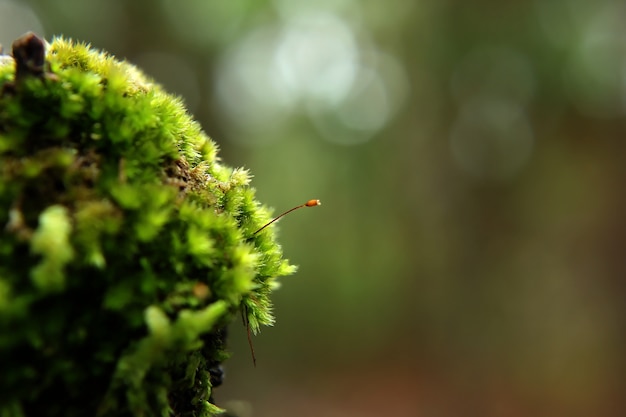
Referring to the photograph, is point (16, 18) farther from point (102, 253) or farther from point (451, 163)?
point (451, 163)

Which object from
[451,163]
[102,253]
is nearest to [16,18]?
[102,253]

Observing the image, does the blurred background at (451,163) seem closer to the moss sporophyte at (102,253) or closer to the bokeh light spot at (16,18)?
the bokeh light spot at (16,18)

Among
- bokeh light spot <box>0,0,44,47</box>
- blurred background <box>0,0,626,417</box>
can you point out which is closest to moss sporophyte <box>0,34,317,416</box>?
blurred background <box>0,0,626,417</box>

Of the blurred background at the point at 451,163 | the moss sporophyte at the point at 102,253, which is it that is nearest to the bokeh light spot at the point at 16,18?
the blurred background at the point at 451,163

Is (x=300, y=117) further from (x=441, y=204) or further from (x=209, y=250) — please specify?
(x=209, y=250)

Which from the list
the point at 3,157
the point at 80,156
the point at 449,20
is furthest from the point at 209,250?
the point at 449,20

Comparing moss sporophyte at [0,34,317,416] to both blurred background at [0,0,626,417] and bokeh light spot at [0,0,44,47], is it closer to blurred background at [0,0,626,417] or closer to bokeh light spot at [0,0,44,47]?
blurred background at [0,0,626,417]
